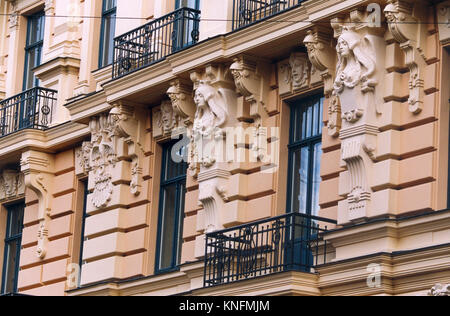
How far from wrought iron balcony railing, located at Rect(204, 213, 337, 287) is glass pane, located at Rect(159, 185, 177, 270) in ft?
8.05

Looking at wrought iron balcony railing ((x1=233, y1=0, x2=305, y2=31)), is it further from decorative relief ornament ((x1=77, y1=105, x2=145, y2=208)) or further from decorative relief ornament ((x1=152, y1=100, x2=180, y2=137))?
decorative relief ornament ((x1=77, y1=105, x2=145, y2=208))

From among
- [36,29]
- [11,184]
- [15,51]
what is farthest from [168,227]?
[15,51]

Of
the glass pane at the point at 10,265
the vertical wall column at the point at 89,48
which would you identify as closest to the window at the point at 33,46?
the vertical wall column at the point at 89,48

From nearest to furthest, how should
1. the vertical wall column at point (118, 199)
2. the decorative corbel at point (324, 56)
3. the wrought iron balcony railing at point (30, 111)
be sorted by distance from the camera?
the decorative corbel at point (324, 56), the vertical wall column at point (118, 199), the wrought iron balcony railing at point (30, 111)

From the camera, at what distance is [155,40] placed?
26.0 meters

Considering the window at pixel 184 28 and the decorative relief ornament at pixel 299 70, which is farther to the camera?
the window at pixel 184 28

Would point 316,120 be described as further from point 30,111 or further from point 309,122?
point 30,111

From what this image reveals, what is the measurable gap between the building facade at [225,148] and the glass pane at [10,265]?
0.04 m

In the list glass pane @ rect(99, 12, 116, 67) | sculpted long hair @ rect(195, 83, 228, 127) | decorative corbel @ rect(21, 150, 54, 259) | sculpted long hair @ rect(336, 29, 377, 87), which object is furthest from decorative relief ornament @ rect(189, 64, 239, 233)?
decorative corbel @ rect(21, 150, 54, 259)

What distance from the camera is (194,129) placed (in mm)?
24109

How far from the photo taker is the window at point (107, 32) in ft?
92.6

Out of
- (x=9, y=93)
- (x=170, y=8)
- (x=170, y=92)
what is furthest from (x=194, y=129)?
(x=9, y=93)

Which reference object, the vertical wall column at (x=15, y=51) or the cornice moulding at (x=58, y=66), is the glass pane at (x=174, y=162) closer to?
the cornice moulding at (x=58, y=66)

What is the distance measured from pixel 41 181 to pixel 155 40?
185 inches
